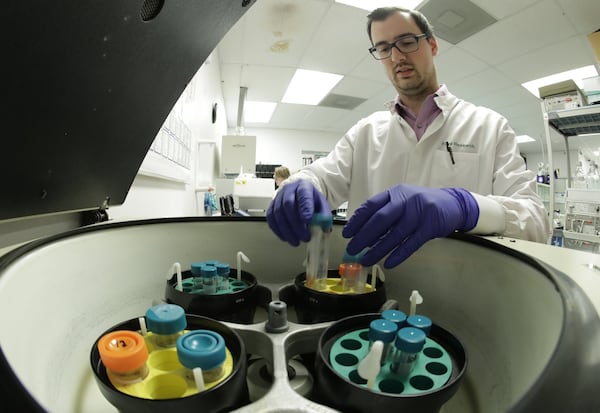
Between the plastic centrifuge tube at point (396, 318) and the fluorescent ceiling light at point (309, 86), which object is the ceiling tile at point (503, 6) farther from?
the plastic centrifuge tube at point (396, 318)

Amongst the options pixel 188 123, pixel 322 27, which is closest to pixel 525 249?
pixel 188 123

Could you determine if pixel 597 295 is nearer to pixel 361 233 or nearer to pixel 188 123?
pixel 361 233

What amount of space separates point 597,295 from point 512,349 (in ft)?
0.40

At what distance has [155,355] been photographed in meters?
0.33

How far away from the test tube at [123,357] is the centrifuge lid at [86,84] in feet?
0.64

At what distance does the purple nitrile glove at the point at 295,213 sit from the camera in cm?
60

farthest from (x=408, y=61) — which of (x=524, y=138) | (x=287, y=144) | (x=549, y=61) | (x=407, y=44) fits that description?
(x=524, y=138)

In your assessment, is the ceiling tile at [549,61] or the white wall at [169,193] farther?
the ceiling tile at [549,61]

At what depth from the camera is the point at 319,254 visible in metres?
0.54

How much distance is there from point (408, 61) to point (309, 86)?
2917 millimetres

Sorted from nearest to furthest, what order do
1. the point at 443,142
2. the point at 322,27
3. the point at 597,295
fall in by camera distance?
1. the point at 597,295
2. the point at 443,142
3. the point at 322,27

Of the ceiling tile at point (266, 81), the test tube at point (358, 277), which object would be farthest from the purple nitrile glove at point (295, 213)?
the ceiling tile at point (266, 81)

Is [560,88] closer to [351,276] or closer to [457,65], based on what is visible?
[457,65]

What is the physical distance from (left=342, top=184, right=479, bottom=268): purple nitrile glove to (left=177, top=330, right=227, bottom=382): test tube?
0.99 feet
